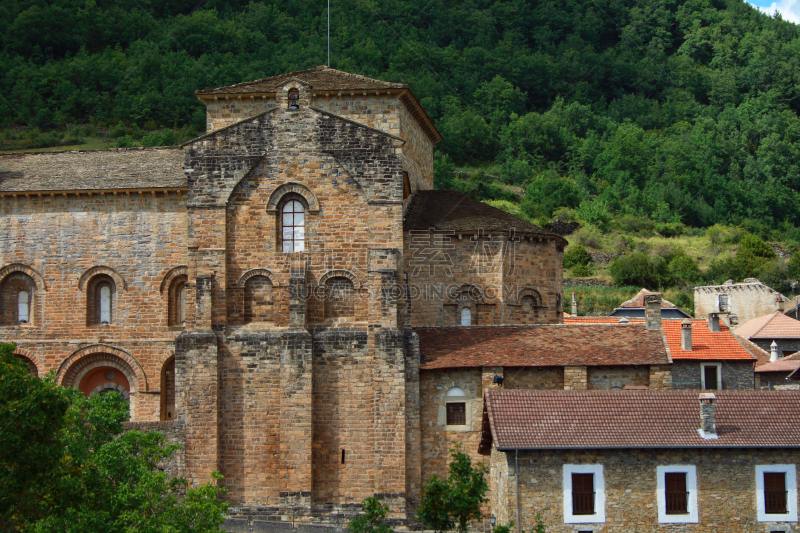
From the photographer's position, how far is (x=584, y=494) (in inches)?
998

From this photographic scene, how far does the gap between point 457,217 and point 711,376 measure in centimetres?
1106

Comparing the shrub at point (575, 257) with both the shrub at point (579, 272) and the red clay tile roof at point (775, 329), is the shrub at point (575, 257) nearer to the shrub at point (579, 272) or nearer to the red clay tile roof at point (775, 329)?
the shrub at point (579, 272)

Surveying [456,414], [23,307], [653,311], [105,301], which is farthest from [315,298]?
[23,307]

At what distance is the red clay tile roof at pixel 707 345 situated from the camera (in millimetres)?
35562

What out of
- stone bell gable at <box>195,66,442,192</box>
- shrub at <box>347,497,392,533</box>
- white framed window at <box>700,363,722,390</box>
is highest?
stone bell gable at <box>195,66,442,192</box>

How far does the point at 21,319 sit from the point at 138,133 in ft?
189

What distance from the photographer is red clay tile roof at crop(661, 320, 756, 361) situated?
35562mm

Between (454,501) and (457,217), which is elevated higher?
(457,217)

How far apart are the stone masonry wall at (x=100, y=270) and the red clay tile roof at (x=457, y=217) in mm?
8946

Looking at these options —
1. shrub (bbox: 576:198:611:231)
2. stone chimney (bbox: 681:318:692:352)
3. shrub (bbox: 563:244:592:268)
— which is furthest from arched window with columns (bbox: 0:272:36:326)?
shrub (bbox: 576:198:611:231)

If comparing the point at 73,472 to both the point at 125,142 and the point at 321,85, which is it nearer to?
the point at 321,85

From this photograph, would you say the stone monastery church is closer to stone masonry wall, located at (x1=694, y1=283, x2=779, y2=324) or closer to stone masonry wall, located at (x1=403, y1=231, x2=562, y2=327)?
stone masonry wall, located at (x1=403, y1=231, x2=562, y2=327)

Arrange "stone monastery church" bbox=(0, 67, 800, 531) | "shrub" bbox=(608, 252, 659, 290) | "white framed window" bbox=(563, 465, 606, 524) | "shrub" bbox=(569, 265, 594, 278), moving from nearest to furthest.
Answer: "white framed window" bbox=(563, 465, 606, 524), "stone monastery church" bbox=(0, 67, 800, 531), "shrub" bbox=(608, 252, 659, 290), "shrub" bbox=(569, 265, 594, 278)

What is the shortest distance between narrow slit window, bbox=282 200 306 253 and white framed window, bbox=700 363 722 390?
608 inches
